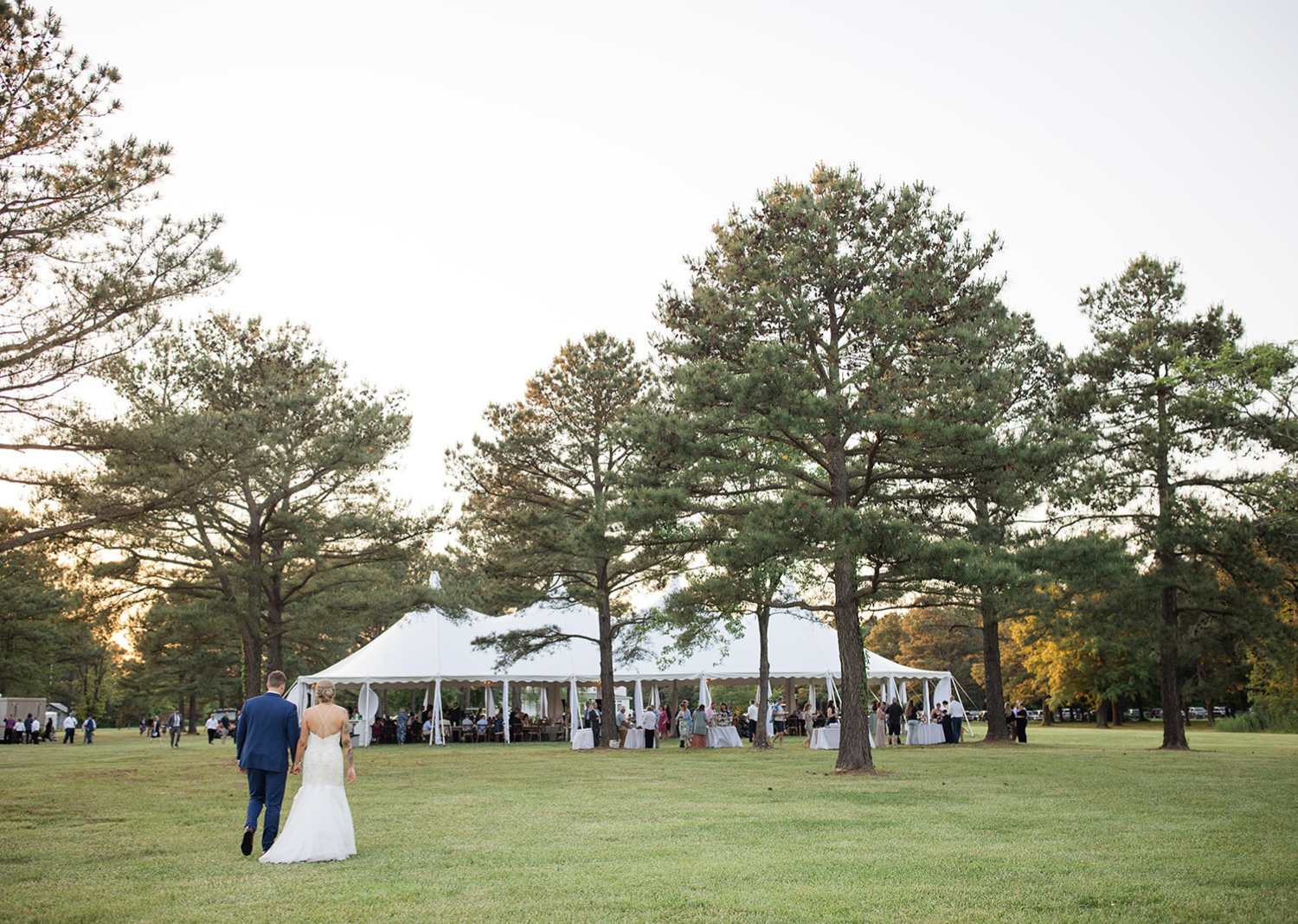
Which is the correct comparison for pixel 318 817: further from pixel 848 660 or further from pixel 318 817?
pixel 848 660

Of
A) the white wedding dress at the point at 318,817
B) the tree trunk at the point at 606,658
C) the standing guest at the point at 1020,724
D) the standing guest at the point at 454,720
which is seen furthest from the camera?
the standing guest at the point at 454,720

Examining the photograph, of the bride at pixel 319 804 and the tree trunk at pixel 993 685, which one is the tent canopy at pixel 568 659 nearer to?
the tree trunk at pixel 993 685

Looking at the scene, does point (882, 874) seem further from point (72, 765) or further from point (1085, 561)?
point (72, 765)

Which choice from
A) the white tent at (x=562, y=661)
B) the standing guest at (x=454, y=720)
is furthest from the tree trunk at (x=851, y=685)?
the standing guest at (x=454, y=720)

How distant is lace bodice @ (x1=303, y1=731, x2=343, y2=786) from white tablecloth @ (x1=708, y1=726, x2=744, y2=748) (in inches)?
795

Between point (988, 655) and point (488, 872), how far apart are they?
21427 millimetres

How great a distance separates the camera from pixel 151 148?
12133mm

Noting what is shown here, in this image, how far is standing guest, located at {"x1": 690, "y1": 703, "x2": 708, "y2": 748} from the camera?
2630cm

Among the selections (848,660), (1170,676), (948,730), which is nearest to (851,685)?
(848,660)

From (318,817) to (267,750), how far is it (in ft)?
2.54

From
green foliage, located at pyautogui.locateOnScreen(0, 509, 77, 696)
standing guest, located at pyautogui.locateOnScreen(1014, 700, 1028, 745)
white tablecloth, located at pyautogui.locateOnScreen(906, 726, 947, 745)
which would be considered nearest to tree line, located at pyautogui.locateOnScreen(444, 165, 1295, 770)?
standing guest, located at pyautogui.locateOnScreen(1014, 700, 1028, 745)

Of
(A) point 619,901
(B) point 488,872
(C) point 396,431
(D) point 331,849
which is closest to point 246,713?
(D) point 331,849

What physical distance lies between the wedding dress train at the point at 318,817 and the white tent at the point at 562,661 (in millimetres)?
21393

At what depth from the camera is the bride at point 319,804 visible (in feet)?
23.1
